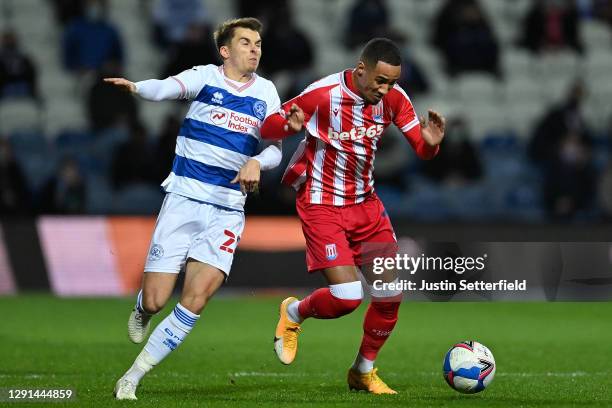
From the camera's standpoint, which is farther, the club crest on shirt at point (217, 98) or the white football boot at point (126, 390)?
the club crest on shirt at point (217, 98)

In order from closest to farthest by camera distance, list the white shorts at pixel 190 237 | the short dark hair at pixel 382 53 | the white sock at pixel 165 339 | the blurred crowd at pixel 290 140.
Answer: the white sock at pixel 165 339, the short dark hair at pixel 382 53, the white shorts at pixel 190 237, the blurred crowd at pixel 290 140

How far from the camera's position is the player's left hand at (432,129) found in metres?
7.19

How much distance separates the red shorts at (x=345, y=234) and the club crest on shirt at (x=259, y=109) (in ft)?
1.94

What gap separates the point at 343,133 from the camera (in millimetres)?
7574

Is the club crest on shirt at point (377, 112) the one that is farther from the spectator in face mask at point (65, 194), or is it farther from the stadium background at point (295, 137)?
the spectator in face mask at point (65, 194)

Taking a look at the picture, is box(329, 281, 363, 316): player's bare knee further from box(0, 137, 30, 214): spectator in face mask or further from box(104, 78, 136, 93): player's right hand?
box(0, 137, 30, 214): spectator in face mask

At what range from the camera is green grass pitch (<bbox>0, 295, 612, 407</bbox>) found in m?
7.33

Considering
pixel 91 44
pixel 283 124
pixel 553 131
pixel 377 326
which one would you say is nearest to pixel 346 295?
pixel 377 326

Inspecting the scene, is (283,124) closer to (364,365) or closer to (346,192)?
(346,192)

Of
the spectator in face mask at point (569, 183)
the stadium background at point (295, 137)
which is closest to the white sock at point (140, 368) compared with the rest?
the stadium background at point (295, 137)

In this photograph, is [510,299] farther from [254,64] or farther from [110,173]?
[110,173]

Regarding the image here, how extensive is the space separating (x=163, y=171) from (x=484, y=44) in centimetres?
522

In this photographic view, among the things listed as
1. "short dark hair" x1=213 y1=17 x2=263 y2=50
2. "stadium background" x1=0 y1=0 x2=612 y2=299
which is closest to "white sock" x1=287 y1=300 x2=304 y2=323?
"short dark hair" x1=213 y1=17 x2=263 y2=50

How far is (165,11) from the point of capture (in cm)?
1784
